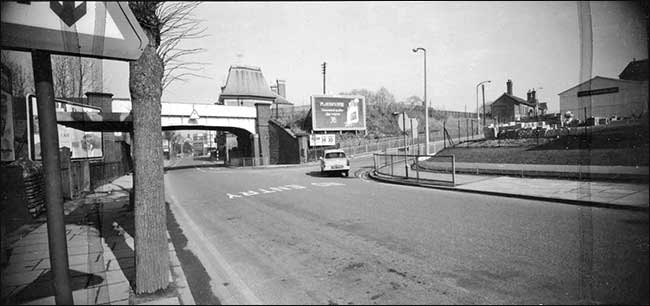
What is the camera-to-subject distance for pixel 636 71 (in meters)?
2.13

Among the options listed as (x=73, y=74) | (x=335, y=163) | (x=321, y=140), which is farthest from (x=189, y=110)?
(x=321, y=140)

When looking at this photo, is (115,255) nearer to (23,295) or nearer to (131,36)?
(23,295)

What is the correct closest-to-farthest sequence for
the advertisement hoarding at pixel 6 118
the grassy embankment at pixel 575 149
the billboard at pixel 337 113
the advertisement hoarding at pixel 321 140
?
the grassy embankment at pixel 575 149 < the advertisement hoarding at pixel 6 118 < the advertisement hoarding at pixel 321 140 < the billboard at pixel 337 113

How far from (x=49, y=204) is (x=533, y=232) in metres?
6.39

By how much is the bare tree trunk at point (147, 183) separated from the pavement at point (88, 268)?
241 mm

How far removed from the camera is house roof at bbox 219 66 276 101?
13.5ft

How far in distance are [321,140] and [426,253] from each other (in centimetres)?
3240

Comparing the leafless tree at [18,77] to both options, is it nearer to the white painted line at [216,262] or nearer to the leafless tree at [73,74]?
the leafless tree at [73,74]

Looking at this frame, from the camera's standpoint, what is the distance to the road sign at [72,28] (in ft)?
6.03

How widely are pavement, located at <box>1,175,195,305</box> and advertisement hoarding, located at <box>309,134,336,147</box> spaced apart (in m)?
28.8

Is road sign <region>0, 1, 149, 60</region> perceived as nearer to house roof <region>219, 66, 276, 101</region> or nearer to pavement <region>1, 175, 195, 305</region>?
house roof <region>219, 66, 276, 101</region>

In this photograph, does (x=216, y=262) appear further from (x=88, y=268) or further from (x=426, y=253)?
(x=426, y=253)

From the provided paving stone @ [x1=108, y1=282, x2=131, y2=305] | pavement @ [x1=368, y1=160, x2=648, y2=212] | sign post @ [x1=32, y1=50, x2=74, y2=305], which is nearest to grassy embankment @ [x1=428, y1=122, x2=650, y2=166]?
pavement @ [x1=368, y1=160, x2=648, y2=212]

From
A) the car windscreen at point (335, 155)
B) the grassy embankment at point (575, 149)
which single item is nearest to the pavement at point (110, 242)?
the grassy embankment at point (575, 149)
